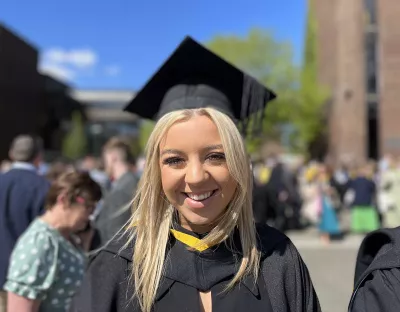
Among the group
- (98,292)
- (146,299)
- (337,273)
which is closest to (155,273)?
(146,299)

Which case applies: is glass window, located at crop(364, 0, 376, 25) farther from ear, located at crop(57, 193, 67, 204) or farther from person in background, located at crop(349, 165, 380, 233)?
ear, located at crop(57, 193, 67, 204)

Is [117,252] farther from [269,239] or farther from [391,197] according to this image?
[391,197]

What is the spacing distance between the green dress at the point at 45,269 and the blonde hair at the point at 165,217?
0.83m

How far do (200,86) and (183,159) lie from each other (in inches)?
22.3

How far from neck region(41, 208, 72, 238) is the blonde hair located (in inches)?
36.3

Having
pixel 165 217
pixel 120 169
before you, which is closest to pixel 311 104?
pixel 120 169

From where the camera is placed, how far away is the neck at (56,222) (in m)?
2.44

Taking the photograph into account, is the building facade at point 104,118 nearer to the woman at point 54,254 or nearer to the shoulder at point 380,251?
the woman at point 54,254

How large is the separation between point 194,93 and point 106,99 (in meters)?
57.6

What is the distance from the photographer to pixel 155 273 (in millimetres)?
1514

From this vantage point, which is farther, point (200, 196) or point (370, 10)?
point (370, 10)

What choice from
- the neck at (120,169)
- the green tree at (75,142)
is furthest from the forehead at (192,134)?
the green tree at (75,142)

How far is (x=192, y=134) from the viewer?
1522 mm

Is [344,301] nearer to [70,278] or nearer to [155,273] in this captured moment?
[70,278]
